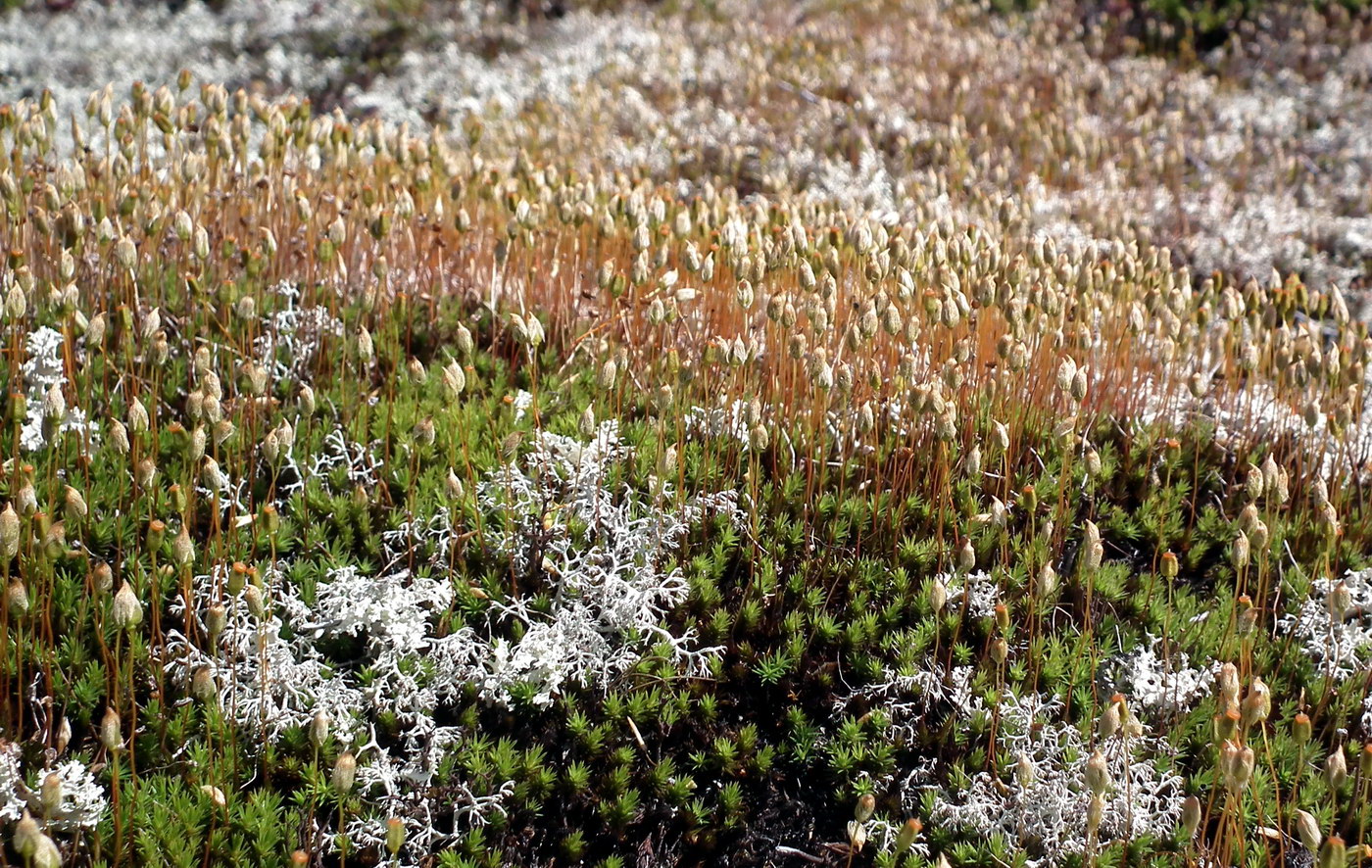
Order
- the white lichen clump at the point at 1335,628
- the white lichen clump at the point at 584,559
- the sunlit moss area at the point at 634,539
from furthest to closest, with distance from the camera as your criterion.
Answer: the white lichen clump at the point at 1335,628, the white lichen clump at the point at 584,559, the sunlit moss area at the point at 634,539

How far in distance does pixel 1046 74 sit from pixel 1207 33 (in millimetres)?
2451

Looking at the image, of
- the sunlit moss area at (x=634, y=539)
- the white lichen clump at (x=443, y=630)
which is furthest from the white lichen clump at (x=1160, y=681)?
the white lichen clump at (x=443, y=630)

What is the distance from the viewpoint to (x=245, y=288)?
4.14m

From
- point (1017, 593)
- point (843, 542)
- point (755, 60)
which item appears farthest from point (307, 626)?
point (755, 60)

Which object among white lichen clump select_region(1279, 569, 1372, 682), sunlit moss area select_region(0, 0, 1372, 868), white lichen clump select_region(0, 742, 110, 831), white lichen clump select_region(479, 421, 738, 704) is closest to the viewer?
white lichen clump select_region(0, 742, 110, 831)

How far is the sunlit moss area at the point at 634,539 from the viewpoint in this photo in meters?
2.64

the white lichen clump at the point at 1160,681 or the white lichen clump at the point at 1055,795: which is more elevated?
the white lichen clump at the point at 1160,681

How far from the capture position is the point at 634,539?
3227mm

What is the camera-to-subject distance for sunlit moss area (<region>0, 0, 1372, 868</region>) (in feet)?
8.66

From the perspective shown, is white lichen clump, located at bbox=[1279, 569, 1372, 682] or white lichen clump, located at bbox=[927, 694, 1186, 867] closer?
white lichen clump, located at bbox=[927, 694, 1186, 867]

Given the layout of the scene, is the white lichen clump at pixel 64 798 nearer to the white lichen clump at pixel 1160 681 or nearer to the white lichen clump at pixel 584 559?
the white lichen clump at pixel 584 559

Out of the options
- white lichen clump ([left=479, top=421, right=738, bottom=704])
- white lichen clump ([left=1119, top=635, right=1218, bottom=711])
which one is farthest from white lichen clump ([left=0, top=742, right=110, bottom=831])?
white lichen clump ([left=1119, top=635, right=1218, bottom=711])

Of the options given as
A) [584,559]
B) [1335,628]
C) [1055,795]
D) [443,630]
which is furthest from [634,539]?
[1335,628]

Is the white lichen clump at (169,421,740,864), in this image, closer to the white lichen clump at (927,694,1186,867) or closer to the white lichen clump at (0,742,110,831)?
the white lichen clump at (0,742,110,831)
